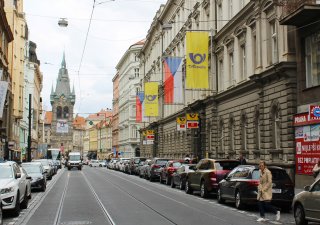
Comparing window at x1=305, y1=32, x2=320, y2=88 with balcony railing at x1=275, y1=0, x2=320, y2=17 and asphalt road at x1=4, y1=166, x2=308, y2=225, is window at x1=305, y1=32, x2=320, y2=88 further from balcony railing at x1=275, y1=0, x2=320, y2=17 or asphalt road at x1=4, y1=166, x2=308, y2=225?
asphalt road at x1=4, y1=166, x2=308, y2=225

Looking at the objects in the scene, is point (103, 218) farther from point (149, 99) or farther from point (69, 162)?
point (69, 162)

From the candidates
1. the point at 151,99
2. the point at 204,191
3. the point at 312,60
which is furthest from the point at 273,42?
the point at 151,99

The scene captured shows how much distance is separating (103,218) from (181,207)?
12.6 ft

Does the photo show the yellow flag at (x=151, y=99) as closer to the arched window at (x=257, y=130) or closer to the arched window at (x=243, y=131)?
the arched window at (x=243, y=131)

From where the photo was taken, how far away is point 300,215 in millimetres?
12508

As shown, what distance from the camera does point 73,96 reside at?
559 ft

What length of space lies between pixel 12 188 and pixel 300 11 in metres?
13.5

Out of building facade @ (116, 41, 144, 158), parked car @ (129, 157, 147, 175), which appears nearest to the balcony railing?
parked car @ (129, 157, 147, 175)

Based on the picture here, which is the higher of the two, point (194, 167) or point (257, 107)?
point (257, 107)

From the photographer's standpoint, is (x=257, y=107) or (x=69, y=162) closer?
(x=257, y=107)

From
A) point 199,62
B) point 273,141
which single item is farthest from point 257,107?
point 199,62

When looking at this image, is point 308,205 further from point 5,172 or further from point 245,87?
point 245,87

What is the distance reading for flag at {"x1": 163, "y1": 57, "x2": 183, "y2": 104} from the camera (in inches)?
1420

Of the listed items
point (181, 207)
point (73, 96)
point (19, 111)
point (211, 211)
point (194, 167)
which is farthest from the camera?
point (73, 96)
